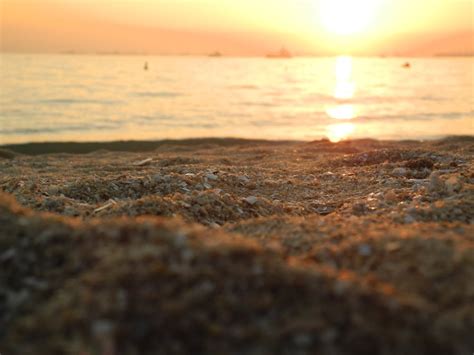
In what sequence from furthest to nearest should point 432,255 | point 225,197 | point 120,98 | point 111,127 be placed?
point 120,98 → point 111,127 → point 225,197 → point 432,255

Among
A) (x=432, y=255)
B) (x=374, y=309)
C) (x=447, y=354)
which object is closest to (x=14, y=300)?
(x=374, y=309)

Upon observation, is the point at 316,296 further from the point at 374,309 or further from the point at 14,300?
the point at 14,300

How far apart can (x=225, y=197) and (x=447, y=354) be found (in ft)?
11.3

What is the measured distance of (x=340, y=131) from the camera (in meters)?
21.9

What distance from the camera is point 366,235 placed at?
10.5 feet

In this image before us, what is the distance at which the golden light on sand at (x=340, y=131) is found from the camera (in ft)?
66.1

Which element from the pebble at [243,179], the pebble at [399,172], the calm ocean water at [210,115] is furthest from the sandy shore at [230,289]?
the calm ocean water at [210,115]

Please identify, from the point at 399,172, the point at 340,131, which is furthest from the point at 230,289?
the point at 340,131

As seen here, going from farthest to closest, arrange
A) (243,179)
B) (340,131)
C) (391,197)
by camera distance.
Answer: (340,131)
(243,179)
(391,197)

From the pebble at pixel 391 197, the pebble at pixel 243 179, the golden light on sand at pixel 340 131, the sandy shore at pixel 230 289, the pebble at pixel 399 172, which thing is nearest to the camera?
the sandy shore at pixel 230 289

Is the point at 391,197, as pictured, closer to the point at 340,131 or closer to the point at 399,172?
the point at 399,172

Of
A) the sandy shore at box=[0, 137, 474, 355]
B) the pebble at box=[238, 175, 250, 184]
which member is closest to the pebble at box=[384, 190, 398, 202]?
the sandy shore at box=[0, 137, 474, 355]

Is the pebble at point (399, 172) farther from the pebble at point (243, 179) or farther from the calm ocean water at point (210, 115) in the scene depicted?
the calm ocean water at point (210, 115)

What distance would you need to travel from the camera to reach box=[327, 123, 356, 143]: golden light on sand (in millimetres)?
20141
